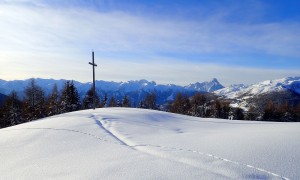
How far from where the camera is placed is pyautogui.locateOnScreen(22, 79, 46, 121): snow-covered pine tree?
5416 centimetres

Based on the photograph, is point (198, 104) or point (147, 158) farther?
point (198, 104)

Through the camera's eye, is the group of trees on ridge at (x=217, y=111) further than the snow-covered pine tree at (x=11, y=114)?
Yes

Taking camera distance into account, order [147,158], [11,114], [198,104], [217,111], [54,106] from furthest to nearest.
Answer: [217,111] → [198,104] → [54,106] → [11,114] → [147,158]

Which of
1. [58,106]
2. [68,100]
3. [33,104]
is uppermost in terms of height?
[68,100]

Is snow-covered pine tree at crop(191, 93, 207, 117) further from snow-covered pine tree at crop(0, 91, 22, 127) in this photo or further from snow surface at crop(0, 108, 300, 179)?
snow surface at crop(0, 108, 300, 179)

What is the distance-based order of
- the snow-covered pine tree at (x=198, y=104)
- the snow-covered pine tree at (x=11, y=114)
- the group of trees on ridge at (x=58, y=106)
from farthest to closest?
the snow-covered pine tree at (x=198, y=104) → the group of trees on ridge at (x=58, y=106) → the snow-covered pine tree at (x=11, y=114)

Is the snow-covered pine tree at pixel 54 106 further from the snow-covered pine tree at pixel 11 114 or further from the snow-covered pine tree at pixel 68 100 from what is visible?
the snow-covered pine tree at pixel 11 114

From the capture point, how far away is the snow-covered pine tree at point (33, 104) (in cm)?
5416

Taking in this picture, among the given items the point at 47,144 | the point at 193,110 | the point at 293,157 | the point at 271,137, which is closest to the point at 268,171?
the point at 293,157

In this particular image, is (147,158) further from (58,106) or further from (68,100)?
(58,106)

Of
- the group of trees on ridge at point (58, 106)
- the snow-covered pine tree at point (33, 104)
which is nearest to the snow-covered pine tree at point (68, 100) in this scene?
the group of trees on ridge at point (58, 106)

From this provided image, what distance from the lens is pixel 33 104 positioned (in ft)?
182

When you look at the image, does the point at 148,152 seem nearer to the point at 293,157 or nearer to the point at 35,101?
the point at 293,157

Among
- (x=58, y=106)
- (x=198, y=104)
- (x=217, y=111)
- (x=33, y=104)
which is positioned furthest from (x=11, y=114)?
(x=217, y=111)
